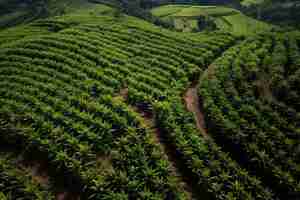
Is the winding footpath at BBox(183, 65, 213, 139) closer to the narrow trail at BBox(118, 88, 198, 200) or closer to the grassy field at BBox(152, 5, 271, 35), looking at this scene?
the narrow trail at BBox(118, 88, 198, 200)

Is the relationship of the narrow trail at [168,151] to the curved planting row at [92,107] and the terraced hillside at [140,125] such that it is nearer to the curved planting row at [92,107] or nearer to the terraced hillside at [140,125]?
the terraced hillside at [140,125]

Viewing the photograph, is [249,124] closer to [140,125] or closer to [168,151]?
[168,151]

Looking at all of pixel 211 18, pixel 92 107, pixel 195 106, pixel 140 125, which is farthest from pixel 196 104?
pixel 211 18

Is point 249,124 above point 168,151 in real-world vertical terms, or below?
above

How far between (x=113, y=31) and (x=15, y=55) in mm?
14082

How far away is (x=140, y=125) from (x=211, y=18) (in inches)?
3459

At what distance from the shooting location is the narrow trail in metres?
13.4

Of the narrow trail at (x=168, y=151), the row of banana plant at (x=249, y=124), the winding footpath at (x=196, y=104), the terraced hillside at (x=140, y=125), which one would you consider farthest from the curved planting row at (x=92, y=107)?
the row of banana plant at (x=249, y=124)

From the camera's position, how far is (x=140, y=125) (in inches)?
628

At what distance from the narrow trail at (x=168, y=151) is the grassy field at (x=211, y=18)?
70.0 meters

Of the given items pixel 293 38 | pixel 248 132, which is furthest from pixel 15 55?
pixel 293 38

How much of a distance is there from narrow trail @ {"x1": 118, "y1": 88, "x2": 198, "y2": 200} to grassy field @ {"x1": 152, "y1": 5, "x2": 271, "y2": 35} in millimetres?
70048

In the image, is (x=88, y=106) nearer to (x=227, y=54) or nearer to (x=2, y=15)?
(x=227, y=54)

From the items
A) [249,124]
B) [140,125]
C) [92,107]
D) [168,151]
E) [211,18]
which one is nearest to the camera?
[168,151]
